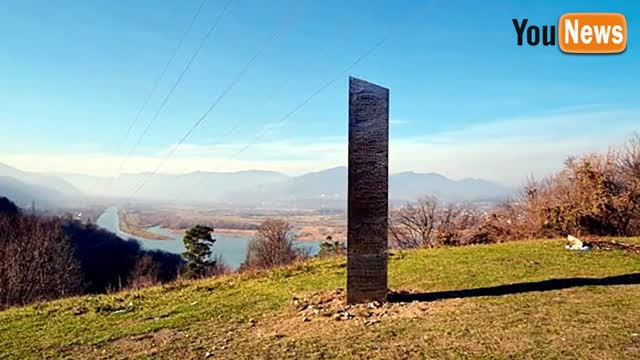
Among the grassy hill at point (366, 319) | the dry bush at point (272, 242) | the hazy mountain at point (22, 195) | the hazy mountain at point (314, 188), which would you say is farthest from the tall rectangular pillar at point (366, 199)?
the hazy mountain at point (314, 188)

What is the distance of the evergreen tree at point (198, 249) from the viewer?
30.7 metres

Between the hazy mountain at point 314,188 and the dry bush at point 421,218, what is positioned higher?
the hazy mountain at point 314,188

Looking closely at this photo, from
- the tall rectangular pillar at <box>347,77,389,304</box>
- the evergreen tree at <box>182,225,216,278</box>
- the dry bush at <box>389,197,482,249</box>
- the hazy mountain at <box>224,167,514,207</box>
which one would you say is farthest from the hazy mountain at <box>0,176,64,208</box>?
the tall rectangular pillar at <box>347,77,389,304</box>

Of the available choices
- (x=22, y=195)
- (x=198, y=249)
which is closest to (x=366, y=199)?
(x=198, y=249)

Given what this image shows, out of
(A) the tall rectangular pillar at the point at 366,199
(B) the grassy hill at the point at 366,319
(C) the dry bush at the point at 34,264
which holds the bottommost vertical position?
(C) the dry bush at the point at 34,264

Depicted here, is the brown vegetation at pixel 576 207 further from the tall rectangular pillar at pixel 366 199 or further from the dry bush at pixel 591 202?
the tall rectangular pillar at pixel 366 199

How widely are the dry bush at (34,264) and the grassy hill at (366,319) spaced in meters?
17.9

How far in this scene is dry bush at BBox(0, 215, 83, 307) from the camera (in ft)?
76.1

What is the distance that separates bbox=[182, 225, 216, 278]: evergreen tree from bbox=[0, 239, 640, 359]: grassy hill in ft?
73.9

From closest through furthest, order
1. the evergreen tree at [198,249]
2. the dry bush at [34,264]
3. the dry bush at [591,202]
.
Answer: the dry bush at [591,202] < the dry bush at [34,264] < the evergreen tree at [198,249]

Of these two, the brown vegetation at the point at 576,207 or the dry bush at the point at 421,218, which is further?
the dry bush at the point at 421,218

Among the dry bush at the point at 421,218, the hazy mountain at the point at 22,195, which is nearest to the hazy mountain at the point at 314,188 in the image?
the hazy mountain at the point at 22,195

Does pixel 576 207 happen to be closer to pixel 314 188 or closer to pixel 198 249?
pixel 198 249

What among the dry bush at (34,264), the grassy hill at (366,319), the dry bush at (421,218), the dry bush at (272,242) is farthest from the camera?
the dry bush at (272,242)
